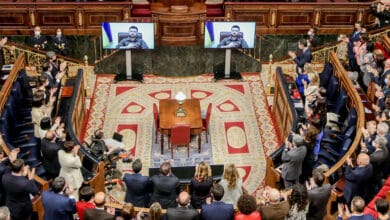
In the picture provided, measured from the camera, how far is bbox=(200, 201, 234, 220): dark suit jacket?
768cm

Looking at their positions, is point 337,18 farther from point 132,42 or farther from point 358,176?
point 358,176

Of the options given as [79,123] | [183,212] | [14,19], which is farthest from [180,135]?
[14,19]

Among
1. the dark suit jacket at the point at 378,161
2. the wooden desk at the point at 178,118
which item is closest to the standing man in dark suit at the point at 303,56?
the wooden desk at the point at 178,118

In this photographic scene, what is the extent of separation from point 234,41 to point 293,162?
17.6 feet

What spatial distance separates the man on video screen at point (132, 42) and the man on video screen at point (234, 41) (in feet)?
5.65

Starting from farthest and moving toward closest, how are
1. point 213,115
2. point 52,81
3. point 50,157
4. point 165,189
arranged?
point 213,115, point 52,81, point 50,157, point 165,189

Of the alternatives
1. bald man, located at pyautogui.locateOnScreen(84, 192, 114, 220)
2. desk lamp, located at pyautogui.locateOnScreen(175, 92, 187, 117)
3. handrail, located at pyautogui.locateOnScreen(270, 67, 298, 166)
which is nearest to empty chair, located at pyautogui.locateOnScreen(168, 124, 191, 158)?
desk lamp, located at pyautogui.locateOnScreen(175, 92, 187, 117)

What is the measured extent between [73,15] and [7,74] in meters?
2.73

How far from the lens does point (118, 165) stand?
11.7 metres

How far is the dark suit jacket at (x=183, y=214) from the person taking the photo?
7684 millimetres

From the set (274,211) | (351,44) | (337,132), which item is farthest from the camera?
(351,44)

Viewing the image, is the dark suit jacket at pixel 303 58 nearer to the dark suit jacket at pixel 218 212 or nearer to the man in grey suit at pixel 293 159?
the man in grey suit at pixel 293 159

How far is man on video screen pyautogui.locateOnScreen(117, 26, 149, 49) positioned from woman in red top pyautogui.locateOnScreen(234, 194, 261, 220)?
24.2ft

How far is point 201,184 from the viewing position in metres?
8.49
